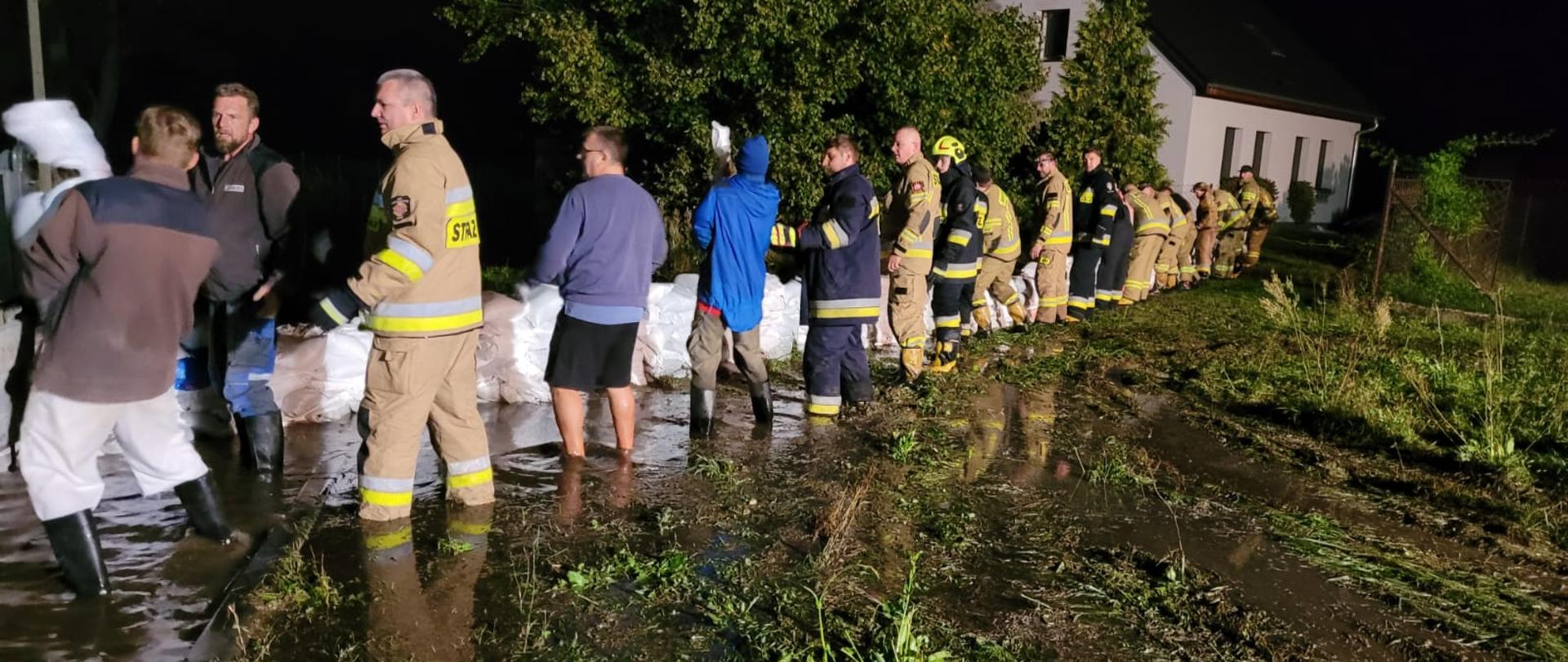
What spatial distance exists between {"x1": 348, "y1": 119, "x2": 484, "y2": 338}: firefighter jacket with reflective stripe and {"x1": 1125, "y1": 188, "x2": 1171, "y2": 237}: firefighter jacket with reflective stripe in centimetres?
999

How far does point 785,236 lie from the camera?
652 cm

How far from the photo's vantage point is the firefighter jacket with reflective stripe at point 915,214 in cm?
731

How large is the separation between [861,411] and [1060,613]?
3.16 meters

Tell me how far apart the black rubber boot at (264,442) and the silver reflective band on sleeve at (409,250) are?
5.45ft

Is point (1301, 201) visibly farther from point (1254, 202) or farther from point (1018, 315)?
point (1018, 315)

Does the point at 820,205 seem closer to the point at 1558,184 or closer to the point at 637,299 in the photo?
the point at 637,299

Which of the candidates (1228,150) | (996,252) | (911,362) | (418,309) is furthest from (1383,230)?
(1228,150)

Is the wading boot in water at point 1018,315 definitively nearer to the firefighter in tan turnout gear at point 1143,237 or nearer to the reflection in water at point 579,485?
the firefighter in tan turnout gear at point 1143,237

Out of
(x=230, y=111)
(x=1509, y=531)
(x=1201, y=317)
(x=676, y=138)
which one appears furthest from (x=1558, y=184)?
(x=230, y=111)

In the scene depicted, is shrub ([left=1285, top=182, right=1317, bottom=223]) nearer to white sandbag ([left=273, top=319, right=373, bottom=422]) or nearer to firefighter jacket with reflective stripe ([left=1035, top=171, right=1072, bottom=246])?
firefighter jacket with reflective stripe ([left=1035, top=171, right=1072, bottom=246])

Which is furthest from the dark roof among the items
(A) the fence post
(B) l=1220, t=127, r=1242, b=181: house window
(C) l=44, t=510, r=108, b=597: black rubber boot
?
(C) l=44, t=510, r=108, b=597: black rubber boot

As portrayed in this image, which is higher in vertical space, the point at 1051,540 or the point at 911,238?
the point at 911,238

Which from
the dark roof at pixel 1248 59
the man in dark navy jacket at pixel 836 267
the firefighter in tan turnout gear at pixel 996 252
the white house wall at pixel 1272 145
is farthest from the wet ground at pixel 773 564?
the white house wall at pixel 1272 145

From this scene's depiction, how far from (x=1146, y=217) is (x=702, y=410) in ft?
27.4
